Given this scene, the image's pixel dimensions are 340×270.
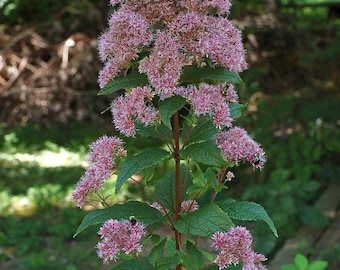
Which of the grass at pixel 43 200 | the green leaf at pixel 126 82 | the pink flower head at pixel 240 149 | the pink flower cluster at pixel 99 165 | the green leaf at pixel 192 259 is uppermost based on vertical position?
the grass at pixel 43 200

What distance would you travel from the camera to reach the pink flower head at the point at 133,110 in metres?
1.83

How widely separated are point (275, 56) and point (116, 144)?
21.4ft

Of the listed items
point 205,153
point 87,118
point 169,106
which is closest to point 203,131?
point 205,153

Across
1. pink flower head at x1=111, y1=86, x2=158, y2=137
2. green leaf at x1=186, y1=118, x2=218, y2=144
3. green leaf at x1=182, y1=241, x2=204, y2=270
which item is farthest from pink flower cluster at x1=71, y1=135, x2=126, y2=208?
green leaf at x1=182, y1=241, x2=204, y2=270

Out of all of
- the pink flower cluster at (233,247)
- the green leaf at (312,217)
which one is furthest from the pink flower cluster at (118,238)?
the green leaf at (312,217)

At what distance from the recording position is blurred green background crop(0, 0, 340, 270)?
461 centimetres

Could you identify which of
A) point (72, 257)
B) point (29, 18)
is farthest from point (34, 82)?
point (72, 257)

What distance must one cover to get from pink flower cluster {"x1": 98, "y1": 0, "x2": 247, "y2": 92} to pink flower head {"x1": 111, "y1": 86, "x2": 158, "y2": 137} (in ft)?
0.18

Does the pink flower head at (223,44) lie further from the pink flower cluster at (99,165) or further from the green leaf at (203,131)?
the pink flower cluster at (99,165)

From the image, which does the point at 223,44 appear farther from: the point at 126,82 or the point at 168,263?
the point at 168,263

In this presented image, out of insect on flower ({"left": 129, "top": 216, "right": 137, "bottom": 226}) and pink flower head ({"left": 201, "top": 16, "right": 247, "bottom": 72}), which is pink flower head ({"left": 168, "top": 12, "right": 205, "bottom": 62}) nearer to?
pink flower head ({"left": 201, "top": 16, "right": 247, "bottom": 72})

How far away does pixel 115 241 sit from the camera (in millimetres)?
1854

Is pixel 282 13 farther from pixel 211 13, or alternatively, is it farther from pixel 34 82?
pixel 211 13

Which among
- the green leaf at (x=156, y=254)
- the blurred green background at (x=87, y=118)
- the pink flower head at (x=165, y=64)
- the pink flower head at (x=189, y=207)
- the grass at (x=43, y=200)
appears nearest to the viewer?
the pink flower head at (x=165, y=64)
